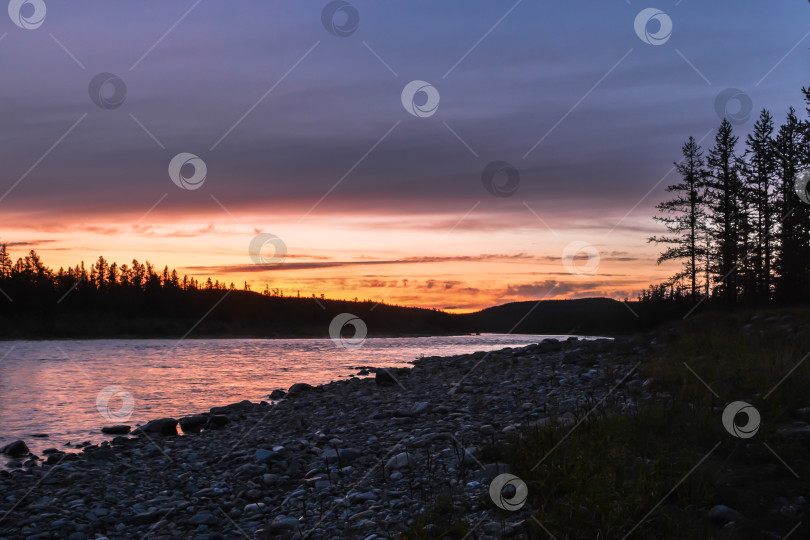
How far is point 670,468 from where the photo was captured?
20.6 feet

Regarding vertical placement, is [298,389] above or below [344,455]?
above

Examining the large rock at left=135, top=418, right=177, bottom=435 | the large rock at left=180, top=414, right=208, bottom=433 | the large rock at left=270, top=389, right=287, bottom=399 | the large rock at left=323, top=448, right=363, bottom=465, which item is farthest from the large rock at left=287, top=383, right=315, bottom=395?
the large rock at left=323, top=448, right=363, bottom=465

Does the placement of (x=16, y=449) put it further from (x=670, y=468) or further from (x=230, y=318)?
(x=230, y=318)

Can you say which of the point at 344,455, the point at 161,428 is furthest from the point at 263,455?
the point at 161,428

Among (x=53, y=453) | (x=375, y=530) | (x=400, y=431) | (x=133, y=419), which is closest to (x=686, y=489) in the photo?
(x=375, y=530)

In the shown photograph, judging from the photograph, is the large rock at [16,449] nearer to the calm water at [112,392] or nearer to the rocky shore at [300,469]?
the rocky shore at [300,469]

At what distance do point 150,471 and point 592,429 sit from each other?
774 centimetres

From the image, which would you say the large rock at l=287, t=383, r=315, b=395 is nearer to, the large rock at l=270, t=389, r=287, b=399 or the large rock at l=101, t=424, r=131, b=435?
the large rock at l=270, t=389, r=287, b=399

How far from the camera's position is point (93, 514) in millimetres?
7695

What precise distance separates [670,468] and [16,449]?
42.2 feet

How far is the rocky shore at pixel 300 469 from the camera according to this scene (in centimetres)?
672

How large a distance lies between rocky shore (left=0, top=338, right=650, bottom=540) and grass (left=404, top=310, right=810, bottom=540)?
48cm

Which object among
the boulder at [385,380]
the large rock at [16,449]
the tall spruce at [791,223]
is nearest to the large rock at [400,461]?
the large rock at [16,449]

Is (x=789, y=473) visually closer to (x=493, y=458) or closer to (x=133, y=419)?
(x=493, y=458)
